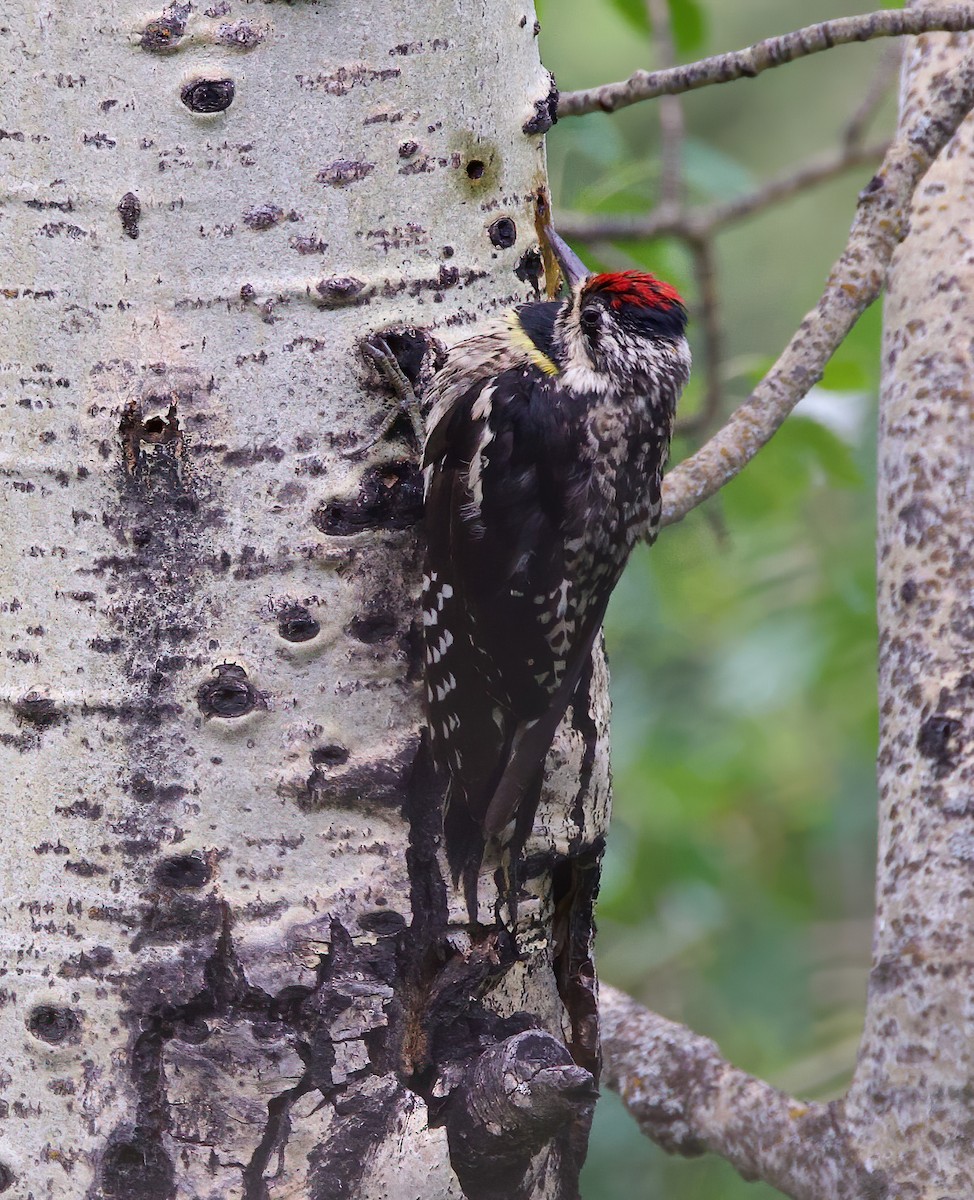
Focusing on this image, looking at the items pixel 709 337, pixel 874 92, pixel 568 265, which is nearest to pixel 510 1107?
pixel 568 265

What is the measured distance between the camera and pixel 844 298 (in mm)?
2178

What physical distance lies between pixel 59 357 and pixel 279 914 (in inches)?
27.5

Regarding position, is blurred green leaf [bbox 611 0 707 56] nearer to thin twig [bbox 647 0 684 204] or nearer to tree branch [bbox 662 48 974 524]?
thin twig [bbox 647 0 684 204]

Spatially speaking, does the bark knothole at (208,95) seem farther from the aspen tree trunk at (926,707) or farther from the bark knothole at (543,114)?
the aspen tree trunk at (926,707)

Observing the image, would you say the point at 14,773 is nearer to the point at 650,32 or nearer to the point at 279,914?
the point at 279,914

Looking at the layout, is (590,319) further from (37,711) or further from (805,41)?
(37,711)

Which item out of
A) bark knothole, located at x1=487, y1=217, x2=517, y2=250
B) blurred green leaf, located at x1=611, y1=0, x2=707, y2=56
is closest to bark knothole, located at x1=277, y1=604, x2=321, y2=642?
bark knothole, located at x1=487, y1=217, x2=517, y2=250

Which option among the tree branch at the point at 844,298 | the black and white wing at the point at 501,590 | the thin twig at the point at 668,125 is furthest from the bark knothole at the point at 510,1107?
the thin twig at the point at 668,125

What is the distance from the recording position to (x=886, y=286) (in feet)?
7.77

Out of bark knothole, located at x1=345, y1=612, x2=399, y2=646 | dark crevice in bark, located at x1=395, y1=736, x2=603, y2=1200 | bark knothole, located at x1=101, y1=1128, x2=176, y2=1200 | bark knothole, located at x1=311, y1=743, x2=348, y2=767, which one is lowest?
bark knothole, located at x1=101, y1=1128, x2=176, y2=1200

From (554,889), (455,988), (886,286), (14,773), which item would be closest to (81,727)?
(14,773)

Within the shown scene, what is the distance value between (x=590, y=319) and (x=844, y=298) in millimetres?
399

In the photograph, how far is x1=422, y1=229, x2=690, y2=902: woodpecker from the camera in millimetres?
1822

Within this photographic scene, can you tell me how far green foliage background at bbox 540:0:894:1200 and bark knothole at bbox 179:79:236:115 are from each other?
3.85 feet
